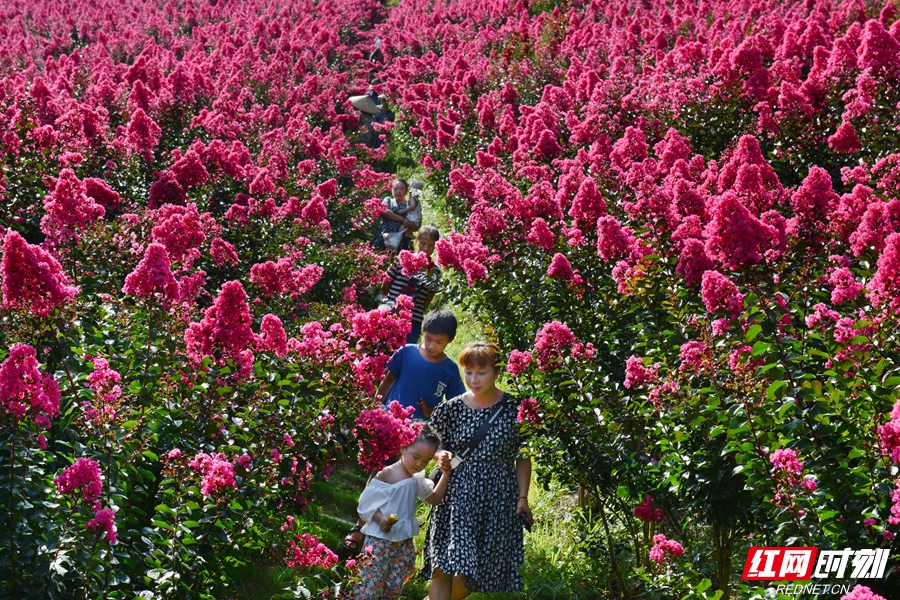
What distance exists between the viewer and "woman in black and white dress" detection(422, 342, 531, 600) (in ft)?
14.3

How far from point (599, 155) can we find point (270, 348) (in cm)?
376

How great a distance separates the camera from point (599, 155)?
655 centimetres

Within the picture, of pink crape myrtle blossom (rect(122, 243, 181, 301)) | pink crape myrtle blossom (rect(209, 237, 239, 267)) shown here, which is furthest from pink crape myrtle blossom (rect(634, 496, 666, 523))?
pink crape myrtle blossom (rect(209, 237, 239, 267))

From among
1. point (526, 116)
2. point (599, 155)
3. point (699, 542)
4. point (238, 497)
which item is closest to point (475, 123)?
point (526, 116)

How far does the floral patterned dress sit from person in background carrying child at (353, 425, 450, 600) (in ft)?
0.42

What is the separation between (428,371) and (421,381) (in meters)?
0.08

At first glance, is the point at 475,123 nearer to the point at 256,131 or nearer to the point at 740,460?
the point at 256,131

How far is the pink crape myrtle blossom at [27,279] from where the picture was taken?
3008 millimetres

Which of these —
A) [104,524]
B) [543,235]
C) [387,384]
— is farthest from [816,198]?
[104,524]

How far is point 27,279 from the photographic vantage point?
305cm

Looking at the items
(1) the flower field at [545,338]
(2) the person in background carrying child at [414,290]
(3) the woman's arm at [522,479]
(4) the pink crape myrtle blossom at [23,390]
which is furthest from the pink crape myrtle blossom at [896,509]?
(2) the person in background carrying child at [414,290]

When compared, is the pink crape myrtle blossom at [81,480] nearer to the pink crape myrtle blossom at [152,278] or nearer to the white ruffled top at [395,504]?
the pink crape myrtle blossom at [152,278]

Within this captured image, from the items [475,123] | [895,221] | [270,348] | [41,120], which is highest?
[475,123]

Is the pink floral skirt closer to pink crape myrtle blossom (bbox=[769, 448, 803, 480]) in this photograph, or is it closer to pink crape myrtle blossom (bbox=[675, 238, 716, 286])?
pink crape myrtle blossom (bbox=[675, 238, 716, 286])
